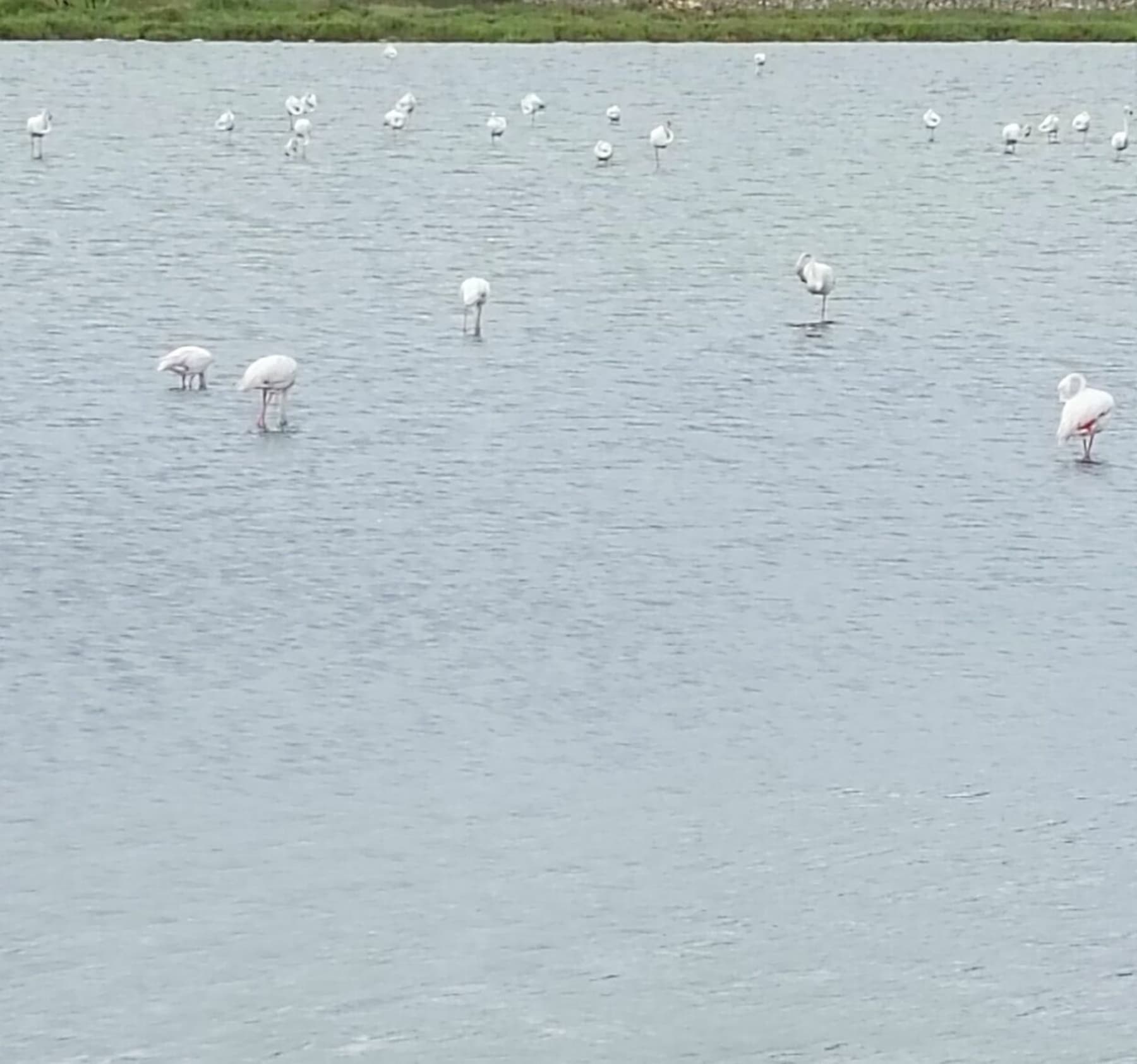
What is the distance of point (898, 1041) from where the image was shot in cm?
883

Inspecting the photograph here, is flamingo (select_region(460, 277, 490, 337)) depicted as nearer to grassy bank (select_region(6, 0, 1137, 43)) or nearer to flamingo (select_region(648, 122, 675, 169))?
flamingo (select_region(648, 122, 675, 169))

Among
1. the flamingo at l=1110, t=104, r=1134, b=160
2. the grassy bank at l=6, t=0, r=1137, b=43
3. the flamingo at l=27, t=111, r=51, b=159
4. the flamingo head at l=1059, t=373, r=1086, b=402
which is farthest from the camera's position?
the grassy bank at l=6, t=0, r=1137, b=43

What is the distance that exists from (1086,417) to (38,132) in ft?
70.3

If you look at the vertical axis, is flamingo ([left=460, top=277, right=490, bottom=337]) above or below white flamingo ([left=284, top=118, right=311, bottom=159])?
below

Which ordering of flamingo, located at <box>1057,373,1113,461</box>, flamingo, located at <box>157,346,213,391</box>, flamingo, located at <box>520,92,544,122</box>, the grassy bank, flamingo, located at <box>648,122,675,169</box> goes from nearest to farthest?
flamingo, located at <box>1057,373,1113,461</box> < flamingo, located at <box>157,346,213,391</box> < flamingo, located at <box>648,122,675,169</box> < flamingo, located at <box>520,92,544,122</box> < the grassy bank

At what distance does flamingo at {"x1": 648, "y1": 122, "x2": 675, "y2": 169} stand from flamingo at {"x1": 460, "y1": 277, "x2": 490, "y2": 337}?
14582 mm

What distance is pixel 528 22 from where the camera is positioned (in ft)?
195

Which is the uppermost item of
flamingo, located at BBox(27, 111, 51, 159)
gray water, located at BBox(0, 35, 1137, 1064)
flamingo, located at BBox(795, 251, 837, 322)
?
flamingo, located at BBox(27, 111, 51, 159)

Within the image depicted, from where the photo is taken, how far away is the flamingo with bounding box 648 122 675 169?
123 ft

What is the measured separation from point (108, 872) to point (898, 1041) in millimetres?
2822

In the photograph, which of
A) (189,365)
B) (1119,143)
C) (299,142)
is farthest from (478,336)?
(1119,143)

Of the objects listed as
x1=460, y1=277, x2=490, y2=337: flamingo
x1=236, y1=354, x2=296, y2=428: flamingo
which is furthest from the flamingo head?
x1=460, y1=277, x2=490, y2=337: flamingo

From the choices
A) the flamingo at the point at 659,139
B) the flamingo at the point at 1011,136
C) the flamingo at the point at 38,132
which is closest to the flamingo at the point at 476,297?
the flamingo at the point at 659,139

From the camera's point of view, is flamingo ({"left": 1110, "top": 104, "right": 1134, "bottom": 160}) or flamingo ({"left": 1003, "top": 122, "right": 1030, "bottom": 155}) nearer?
flamingo ({"left": 1003, "top": 122, "right": 1030, "bottom": 155})
